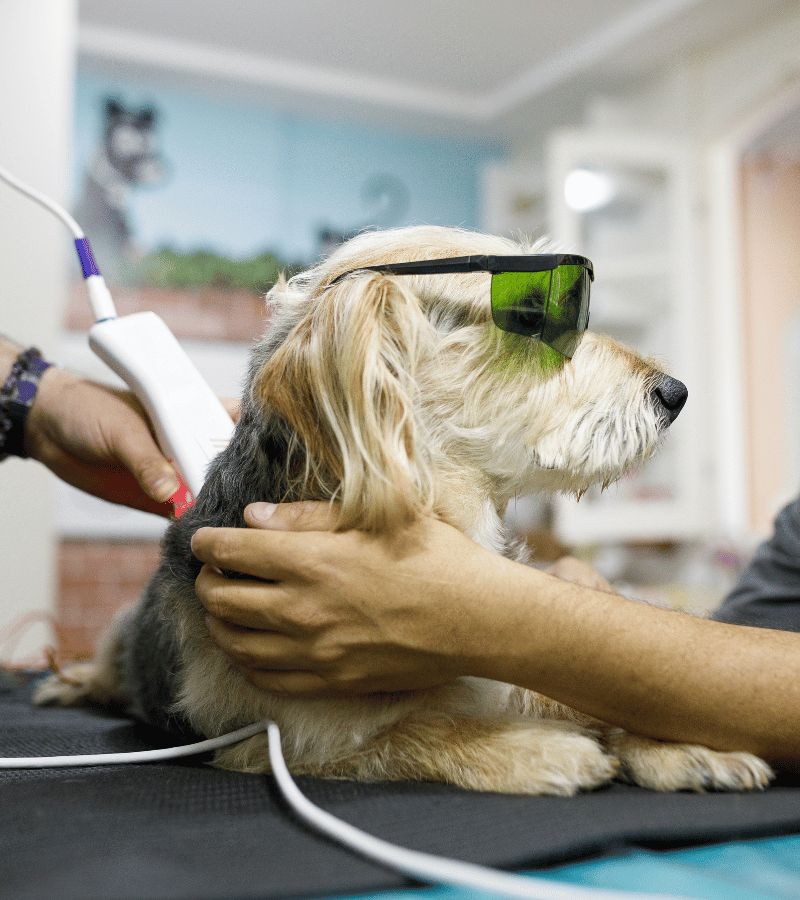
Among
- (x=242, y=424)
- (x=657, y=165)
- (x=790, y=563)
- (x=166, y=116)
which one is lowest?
(x=790, y=563)

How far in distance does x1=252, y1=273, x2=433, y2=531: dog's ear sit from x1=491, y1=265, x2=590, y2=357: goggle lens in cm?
12

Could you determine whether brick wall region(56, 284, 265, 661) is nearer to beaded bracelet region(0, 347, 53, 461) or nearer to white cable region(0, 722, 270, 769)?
beaded bracelet region(0, 347, 53, 461)

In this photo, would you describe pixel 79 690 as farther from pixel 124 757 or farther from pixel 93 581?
pixel 93 581

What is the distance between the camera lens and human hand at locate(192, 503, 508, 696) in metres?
0.89

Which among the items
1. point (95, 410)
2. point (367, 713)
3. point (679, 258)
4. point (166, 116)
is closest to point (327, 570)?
point (367, 713)

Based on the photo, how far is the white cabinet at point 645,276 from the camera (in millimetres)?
5621

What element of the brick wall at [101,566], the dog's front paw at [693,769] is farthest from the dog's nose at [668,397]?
the brick wall at [101,566]

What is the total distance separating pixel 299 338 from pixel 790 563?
113 cm

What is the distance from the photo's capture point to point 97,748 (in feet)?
3.63

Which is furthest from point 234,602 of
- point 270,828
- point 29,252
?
point 29,252

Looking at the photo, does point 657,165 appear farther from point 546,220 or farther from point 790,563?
point 790,563

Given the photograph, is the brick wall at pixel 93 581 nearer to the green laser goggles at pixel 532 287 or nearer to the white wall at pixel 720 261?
the white wall at pixel 720 261

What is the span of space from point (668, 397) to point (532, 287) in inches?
10.7

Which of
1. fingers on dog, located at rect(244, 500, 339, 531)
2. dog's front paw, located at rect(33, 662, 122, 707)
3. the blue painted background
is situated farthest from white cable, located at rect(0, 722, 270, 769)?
the blue painted background
